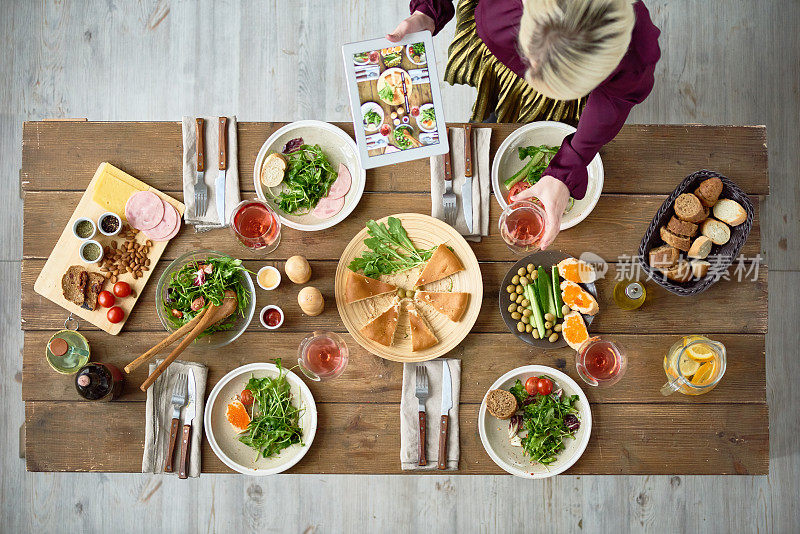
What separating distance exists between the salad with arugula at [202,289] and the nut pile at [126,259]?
0.12 m

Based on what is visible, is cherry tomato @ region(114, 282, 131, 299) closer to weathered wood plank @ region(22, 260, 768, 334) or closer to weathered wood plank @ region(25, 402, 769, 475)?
weathered wood plank @ region(22, 260, 768, 334)

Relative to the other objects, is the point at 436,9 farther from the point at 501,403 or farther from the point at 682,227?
the point at 501,403

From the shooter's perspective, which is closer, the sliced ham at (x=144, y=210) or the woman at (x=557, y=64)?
the woman at (x=557, y=64)

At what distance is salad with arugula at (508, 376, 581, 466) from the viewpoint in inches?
68.1

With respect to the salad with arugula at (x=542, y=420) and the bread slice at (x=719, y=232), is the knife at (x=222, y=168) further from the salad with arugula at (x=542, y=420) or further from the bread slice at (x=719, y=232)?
the bread slice at (x=719, y=232)

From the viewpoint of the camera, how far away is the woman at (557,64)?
1.21 meters

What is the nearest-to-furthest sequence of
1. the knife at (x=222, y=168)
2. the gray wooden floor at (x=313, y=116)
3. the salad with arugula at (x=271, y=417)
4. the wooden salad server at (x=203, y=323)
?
the wooden salad server at (x=203, y=323)
the salad with arugula at (x=271, y=417)
the knife at (x=222, y=168)
the gray wooden floor at (x=313, y=116)

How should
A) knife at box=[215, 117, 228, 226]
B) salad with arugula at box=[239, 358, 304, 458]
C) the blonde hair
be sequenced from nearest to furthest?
the blonde hair < salad with arugula at box=[239, 358, 304, 458] < knife at box=[215, 117, 228, 226]

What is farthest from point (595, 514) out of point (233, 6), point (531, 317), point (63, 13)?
point (63, 13)

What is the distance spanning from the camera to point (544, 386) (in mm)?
1750

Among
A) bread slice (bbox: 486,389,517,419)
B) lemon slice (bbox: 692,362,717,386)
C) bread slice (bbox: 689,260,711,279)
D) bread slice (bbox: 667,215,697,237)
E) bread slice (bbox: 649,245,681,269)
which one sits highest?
bread slice (bbox: 667,215,697,237)

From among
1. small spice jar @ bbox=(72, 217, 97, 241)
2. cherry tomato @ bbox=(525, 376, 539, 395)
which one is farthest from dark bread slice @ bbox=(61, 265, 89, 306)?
cherry tomato @ bbox=(525, 376, 539, 395)

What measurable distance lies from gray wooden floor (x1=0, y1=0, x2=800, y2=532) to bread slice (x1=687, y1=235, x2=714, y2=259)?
1.49 meters

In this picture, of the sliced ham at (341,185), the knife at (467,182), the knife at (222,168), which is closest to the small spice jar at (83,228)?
the knife at (222,168)
